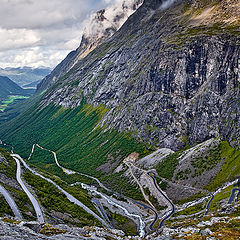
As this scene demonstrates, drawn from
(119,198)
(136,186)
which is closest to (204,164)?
(136,186)

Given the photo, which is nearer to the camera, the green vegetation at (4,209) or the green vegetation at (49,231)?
the green vegetation at (49,231)

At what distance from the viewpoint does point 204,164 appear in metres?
155

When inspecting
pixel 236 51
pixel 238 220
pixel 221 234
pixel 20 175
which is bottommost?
pixel 238 220

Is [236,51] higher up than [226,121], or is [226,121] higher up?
[236,51]

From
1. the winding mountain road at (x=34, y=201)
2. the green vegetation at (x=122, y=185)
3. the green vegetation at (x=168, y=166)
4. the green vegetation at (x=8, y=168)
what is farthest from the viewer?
the green vegetation at (x=168, y=166)

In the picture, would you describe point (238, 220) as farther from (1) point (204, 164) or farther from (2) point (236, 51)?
(2) point (236, 51)

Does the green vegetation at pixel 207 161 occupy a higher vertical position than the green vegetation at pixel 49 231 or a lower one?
lower

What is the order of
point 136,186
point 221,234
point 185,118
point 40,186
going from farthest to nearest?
point 185,118 < point 136,186 < point 40,186 < point 221,234

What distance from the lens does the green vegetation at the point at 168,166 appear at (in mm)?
165350

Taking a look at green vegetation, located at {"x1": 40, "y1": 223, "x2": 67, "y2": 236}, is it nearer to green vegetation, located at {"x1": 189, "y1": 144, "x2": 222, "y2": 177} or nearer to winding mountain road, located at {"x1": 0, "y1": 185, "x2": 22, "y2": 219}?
winding mountain road, located at {"x1": 0, "y1": 185, "x2": 22, "y2": 219}

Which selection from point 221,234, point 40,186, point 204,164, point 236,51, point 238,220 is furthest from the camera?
point 236,51

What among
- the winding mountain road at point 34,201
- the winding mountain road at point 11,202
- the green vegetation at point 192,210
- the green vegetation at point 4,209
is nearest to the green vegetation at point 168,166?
the green vegetation at point 192,210

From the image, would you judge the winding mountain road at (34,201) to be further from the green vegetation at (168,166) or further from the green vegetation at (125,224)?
the green vegetation at (168,166)

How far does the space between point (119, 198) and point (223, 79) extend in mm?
117980
